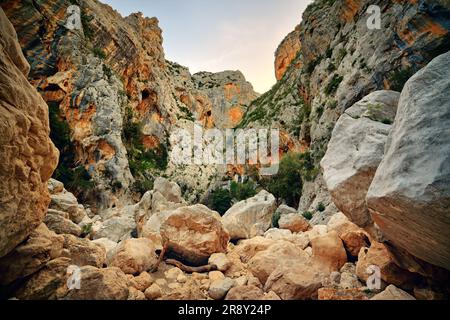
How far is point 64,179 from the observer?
25.3 metres

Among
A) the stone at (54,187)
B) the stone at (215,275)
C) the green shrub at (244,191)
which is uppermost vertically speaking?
the stone at (54,187)

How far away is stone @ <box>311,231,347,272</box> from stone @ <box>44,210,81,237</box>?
8216 mm

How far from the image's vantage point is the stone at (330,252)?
261 inches

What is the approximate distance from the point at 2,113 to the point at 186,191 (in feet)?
125

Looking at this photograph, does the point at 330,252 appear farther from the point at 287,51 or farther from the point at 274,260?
the point at 287,51

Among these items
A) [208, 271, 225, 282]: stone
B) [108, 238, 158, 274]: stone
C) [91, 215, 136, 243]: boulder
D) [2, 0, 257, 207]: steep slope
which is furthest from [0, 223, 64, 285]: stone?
[2, 0, 257, 207]: steep slope

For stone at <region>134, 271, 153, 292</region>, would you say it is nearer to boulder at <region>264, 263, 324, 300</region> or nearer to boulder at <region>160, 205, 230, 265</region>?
boulder at <region>160, 205, 230, 265</region>

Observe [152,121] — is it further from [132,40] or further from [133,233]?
[133,233]

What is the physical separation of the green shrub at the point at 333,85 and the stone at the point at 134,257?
82.4 feet

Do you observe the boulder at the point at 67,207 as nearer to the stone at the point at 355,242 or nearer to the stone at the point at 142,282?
the stone at the point at 142,282

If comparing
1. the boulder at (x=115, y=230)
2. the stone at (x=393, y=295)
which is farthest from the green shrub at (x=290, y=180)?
the stone at (x=393, y=295)

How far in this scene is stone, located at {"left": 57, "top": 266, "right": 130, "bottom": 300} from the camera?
14.9ft

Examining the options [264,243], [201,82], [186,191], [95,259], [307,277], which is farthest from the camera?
[201,82]
